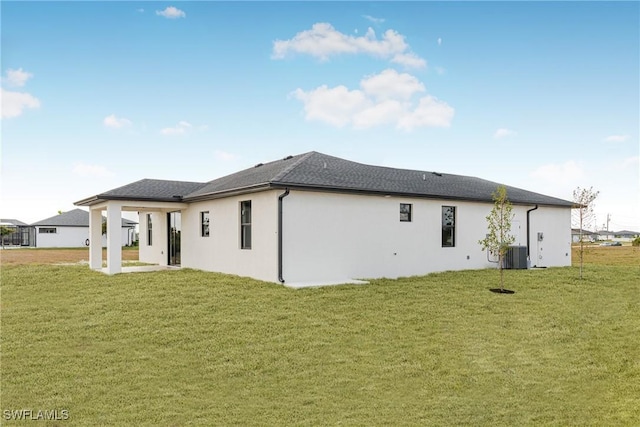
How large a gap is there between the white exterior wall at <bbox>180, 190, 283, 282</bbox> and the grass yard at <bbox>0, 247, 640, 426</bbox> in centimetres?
110

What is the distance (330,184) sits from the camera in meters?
12.9

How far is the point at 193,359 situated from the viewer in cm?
682

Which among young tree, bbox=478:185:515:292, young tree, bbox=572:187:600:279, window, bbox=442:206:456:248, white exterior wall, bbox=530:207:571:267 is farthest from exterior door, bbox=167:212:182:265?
young tree, bbox=572:187:600:279

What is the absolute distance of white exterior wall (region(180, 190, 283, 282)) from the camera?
1232cm

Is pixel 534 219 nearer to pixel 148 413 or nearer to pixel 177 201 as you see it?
pixel 177 201

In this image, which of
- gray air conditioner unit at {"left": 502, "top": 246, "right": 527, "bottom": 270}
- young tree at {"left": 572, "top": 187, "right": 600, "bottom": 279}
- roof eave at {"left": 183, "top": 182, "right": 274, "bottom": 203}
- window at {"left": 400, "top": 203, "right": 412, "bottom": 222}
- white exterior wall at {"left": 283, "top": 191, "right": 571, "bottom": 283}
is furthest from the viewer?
gray air conditioner unit at {"left": 502, "top": 246, "right": 527, "bottom": 270}

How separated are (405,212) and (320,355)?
8.63 metres

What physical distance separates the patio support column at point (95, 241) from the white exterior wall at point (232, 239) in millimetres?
3466

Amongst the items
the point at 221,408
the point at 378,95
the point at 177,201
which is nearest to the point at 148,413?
the point at 221,408

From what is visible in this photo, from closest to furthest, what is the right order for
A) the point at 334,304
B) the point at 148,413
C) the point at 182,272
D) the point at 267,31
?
the point at 148,413, the point at 334,304, the point at 182,272, the point at 267,31

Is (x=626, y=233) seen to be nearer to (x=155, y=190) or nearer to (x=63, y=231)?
(x=63, y=231)

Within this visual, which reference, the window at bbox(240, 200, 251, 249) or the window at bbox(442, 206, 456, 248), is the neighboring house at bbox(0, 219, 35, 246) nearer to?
the window at bbox(240, 200, 251, 249)

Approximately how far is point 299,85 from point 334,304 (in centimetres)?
1149

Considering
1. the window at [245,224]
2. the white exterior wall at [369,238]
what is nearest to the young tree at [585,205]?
the white exterior wall at [369,238]
